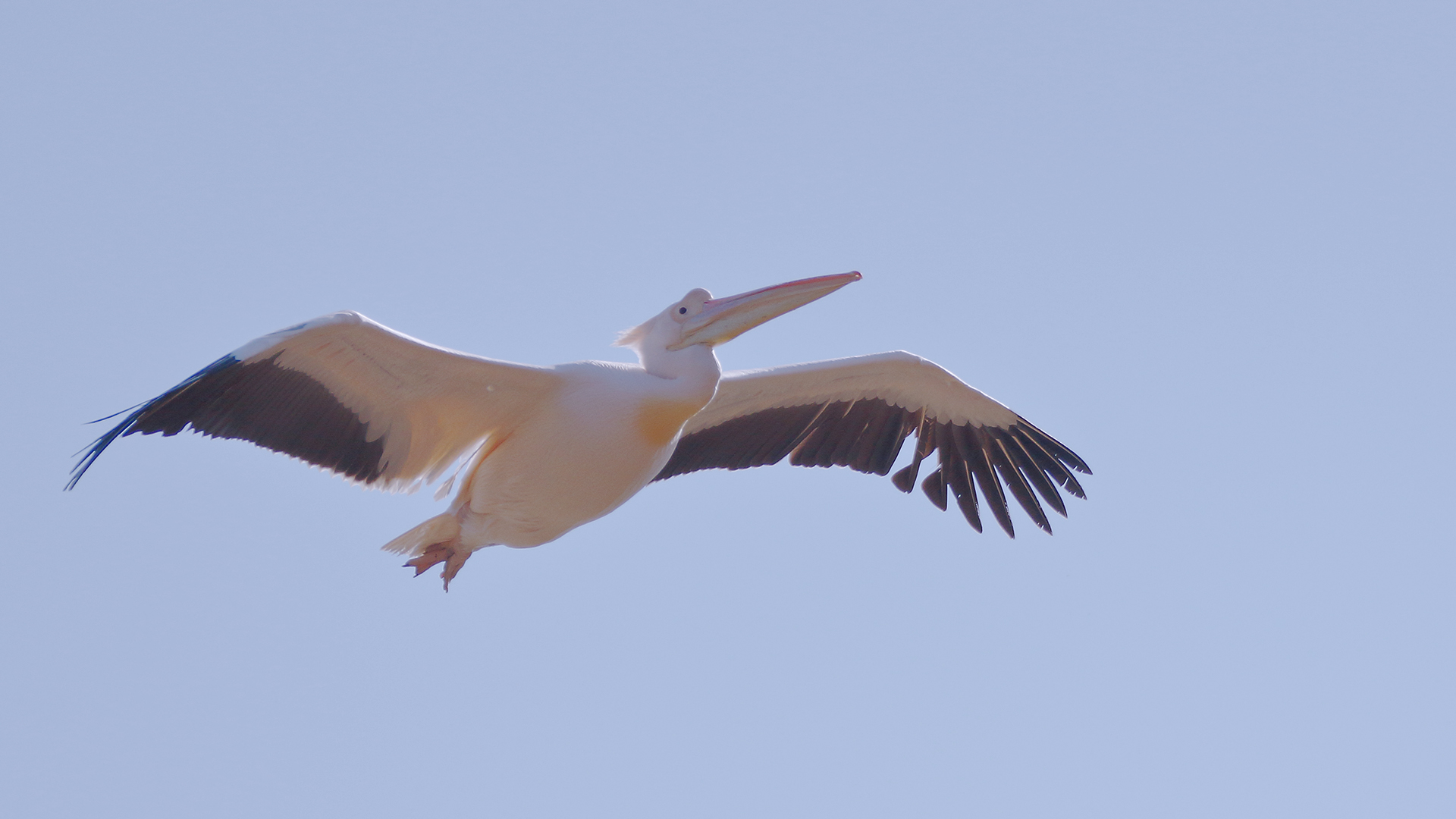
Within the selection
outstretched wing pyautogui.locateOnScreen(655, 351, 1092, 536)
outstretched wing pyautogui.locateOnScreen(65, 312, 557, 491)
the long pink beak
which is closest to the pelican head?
the long pink beak

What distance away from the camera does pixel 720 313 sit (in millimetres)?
9641

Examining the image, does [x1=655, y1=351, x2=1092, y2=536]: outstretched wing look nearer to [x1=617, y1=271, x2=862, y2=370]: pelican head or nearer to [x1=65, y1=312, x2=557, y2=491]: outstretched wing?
[x1=617, y1=271, x2=862, y2=370]: pelican head

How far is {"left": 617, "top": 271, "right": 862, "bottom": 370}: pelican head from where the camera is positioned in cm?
963

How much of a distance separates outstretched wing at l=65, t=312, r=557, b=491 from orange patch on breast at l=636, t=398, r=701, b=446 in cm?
58

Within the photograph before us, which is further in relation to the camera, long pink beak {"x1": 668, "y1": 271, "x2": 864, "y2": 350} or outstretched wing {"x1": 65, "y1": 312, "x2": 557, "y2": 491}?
long pink beak {"x1": 668, "y1": 271, "x2": 864, "y2": 350}

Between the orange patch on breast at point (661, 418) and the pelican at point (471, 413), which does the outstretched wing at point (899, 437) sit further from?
the orange patch on breast at point (661, 418)

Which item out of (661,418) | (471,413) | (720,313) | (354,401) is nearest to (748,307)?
(720,313)

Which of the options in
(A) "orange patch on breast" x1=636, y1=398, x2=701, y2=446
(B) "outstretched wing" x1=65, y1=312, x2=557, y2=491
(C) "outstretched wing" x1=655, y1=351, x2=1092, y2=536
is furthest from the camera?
(C) "outstretched wing" x1=655, y1=351, x2=1092, y2=536

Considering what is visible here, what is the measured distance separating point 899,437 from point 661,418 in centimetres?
281

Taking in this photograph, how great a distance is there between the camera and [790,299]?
9.74 meters

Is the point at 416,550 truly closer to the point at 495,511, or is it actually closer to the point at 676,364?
the point at 495,511

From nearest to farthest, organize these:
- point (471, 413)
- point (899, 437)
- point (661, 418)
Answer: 1. point (661, 418)
2. point (471, 413)
3. point (899, 437)

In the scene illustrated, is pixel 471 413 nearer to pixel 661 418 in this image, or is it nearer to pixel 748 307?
pixel 661 418

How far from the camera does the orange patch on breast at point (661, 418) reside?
30.5 feet
